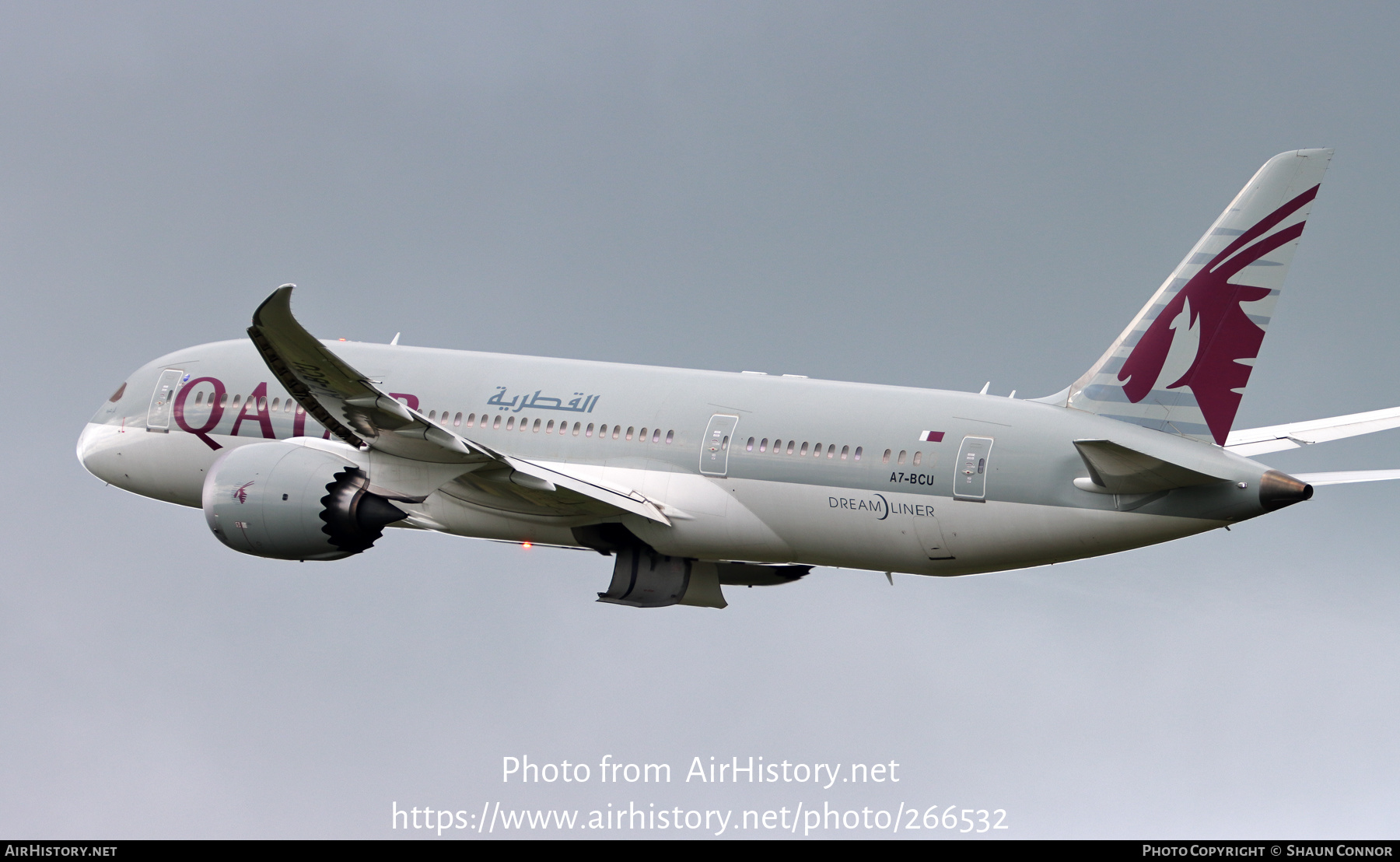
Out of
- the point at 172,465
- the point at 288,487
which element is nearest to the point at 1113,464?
the point at 288,487

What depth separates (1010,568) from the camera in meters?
26.7

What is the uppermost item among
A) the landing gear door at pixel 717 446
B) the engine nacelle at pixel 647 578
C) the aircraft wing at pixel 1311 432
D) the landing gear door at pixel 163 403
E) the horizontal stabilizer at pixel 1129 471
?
the landing gear door at pixel 163 403

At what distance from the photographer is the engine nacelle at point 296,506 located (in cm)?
2783

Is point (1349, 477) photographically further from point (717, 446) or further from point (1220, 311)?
point (717, 446)

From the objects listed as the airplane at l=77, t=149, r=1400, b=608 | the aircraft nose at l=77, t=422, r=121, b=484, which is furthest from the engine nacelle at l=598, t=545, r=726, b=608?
the aircraft nose at l=77, t=422, r=121, b=484

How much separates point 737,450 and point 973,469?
3.97 metres

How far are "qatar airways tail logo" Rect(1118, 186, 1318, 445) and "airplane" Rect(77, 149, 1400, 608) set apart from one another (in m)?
0.03

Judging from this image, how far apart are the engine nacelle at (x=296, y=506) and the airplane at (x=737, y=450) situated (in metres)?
0.03

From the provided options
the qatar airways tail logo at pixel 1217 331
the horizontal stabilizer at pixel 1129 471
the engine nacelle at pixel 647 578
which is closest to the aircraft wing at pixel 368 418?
the engine nacelle at pixel 647 578

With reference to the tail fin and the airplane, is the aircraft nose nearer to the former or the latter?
the airplane

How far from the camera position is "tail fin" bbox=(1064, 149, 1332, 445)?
25.0 metres

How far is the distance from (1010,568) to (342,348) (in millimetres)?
13295

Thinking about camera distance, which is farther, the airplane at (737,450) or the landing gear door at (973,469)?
the landing gear door at (973,469)

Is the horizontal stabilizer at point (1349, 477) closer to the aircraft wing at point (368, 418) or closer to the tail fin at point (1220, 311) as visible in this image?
the tail fin at point (1220, 311)
